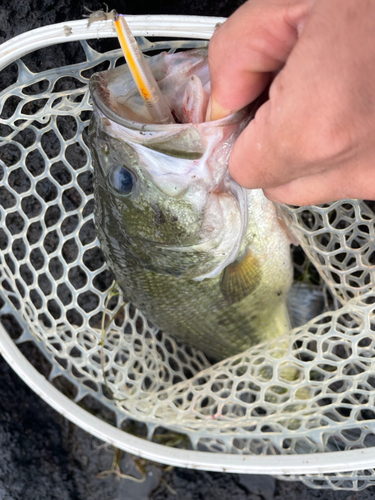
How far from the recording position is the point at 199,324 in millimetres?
2324

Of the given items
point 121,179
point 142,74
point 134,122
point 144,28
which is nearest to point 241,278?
point 121,179

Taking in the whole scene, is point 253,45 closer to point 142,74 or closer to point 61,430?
point 142,74

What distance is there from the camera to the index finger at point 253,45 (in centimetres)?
112

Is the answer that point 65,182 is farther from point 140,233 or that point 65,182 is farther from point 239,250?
point 239,250

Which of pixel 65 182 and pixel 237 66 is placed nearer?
pixel 237 66

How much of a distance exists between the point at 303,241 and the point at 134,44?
1373 millimetres

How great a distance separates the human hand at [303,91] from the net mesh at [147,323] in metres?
0.91

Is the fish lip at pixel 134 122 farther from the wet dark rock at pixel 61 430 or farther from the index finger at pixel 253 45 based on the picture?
the wet dark rock at pixel 61 430

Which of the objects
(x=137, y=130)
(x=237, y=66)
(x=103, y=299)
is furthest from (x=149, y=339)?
(x=237, y=66)

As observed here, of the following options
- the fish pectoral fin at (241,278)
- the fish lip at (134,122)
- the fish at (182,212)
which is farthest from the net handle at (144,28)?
the fish pectoral fin at (241,278)

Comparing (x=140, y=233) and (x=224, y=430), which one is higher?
(x=140, y=233)

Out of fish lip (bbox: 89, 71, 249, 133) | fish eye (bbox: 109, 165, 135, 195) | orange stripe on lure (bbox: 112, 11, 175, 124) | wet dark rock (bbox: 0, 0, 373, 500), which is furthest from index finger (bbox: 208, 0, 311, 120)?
wet dark rock (bbox: 0, 0, 373, 500)

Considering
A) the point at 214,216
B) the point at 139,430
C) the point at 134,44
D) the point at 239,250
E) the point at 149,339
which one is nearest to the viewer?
the point at 134,44

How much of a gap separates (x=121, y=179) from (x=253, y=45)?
0.74 metres
